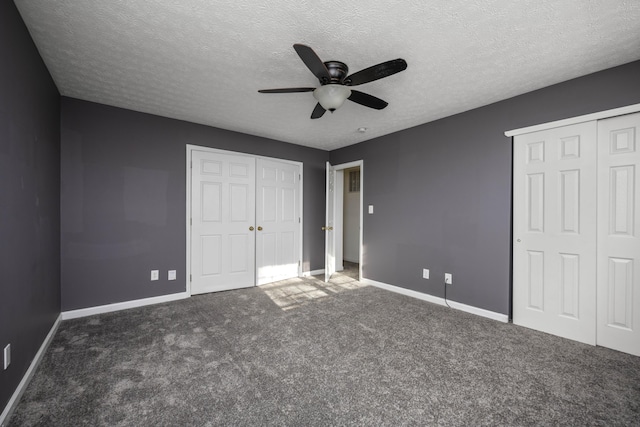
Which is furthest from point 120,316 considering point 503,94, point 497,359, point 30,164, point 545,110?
point 545,110

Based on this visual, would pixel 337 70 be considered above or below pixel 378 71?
above

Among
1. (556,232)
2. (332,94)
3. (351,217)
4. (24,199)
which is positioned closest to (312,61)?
(332,94)

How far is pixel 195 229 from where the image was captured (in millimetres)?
3816

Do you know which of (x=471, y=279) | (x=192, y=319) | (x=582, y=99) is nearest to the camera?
(x=582, y=99)

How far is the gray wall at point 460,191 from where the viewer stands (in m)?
2.62

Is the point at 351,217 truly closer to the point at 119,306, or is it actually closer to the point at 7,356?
the point at 119,306

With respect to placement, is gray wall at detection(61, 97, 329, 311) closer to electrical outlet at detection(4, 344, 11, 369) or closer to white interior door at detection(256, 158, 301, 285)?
white interior door at detection(256, 158, 301, 285)

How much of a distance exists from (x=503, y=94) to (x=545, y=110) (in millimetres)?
424

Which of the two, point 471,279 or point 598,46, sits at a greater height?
point 598,46

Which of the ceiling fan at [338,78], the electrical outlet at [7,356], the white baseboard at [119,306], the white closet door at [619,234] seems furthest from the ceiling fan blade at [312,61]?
the white baseboard at [119,306]

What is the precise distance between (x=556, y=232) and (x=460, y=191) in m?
1.03

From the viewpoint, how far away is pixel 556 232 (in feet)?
8.77

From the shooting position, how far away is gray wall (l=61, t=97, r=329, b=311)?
3008mm

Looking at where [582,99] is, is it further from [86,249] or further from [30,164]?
[86,249]
